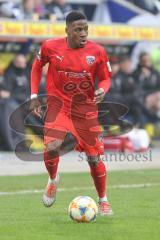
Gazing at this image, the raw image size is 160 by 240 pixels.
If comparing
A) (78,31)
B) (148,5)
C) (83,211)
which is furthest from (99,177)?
(148,5)

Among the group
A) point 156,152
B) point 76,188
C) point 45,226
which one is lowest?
point 156,152

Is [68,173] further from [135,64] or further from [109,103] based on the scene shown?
[135,64]

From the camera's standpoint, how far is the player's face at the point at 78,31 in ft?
31.3

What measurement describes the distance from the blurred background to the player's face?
8469 mm

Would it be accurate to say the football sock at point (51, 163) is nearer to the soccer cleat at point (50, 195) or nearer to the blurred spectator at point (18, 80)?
the soccer cleat at point (50, 195)

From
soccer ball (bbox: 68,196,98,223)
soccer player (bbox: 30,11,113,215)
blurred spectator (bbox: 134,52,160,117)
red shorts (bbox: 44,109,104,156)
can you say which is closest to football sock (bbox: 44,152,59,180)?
soccer player (bbox: 30,11,113,215)

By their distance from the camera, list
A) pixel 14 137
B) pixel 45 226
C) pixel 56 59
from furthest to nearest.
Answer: pixel 14 137 < pixel 56 59 < pixel 45 226

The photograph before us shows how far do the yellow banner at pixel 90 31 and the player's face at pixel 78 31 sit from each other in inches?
370

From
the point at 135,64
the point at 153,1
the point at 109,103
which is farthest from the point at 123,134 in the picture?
the point at 153,1

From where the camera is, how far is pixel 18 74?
19.1 m

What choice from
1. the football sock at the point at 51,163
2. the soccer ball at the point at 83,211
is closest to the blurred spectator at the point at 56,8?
the football sock at the point at 51,163

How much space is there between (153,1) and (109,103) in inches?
213

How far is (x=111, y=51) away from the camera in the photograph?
22.2m

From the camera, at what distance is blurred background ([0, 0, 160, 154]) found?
19.0 m
